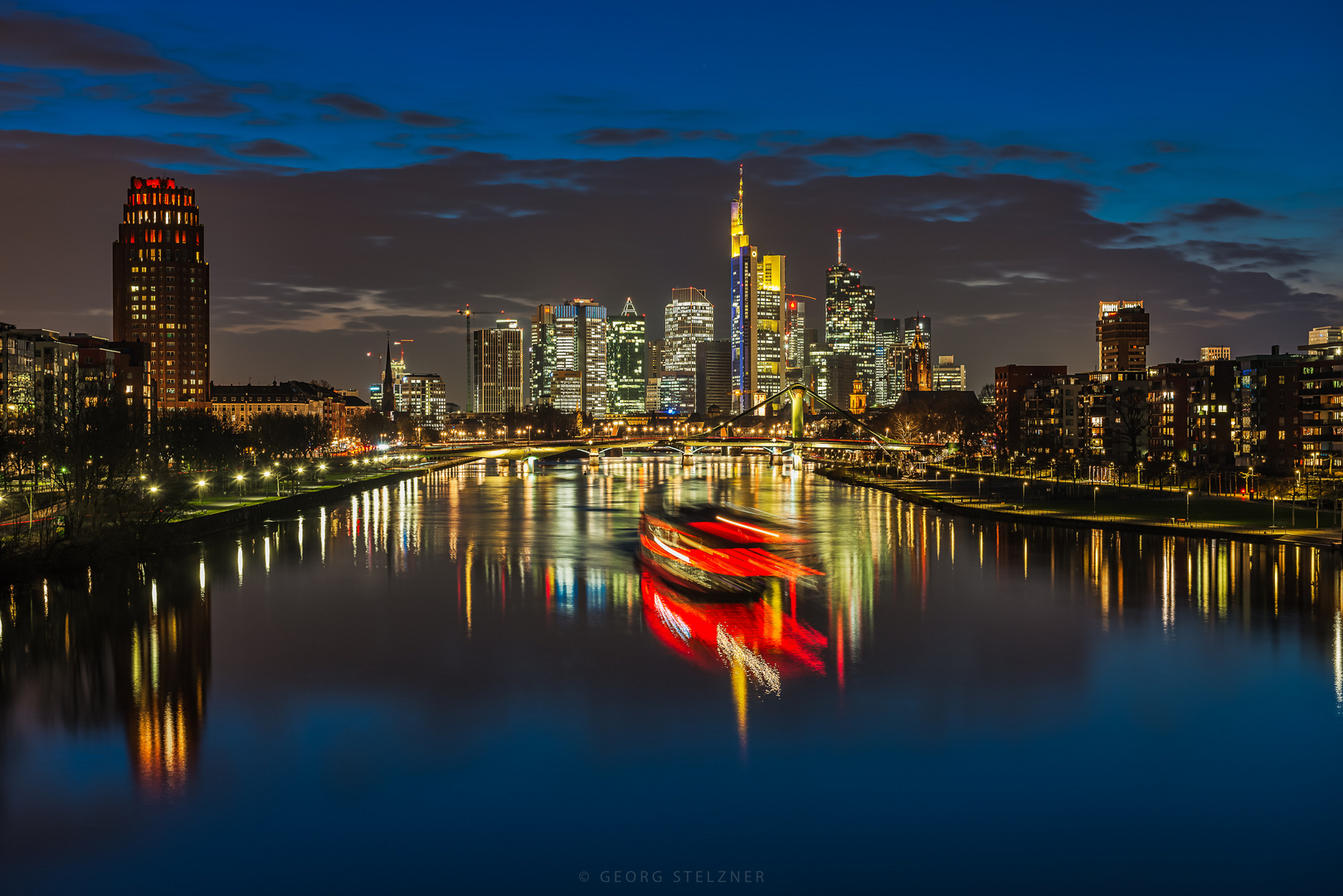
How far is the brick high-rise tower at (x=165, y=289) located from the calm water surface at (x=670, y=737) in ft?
494

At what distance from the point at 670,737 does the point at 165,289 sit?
174 m

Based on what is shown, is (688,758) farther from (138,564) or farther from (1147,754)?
(138,564)

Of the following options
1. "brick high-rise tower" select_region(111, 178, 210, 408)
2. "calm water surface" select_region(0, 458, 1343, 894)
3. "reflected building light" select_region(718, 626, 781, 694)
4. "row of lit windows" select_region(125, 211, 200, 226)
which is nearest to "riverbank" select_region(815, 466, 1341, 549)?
"calm water surface" select_region(0, 458, 1343, 894)

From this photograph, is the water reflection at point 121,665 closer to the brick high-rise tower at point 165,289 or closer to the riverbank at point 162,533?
the riverbank at point 162,533

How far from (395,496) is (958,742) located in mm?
70503

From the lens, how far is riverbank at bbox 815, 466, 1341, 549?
45.9 m

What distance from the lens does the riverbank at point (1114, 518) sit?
45.9 meters

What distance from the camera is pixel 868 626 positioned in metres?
28.1

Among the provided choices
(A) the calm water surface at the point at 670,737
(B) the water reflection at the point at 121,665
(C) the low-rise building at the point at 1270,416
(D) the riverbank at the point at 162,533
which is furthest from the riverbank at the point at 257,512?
(C) the low-rise building at the point at 1270,416

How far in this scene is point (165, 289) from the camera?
172 m

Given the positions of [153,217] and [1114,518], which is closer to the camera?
[1114,518]

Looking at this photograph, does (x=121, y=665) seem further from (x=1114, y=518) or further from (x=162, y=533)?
(x=1114, y=518)

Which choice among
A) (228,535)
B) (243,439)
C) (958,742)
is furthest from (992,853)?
(243,439)

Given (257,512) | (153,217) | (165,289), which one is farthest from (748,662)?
(153,217)
